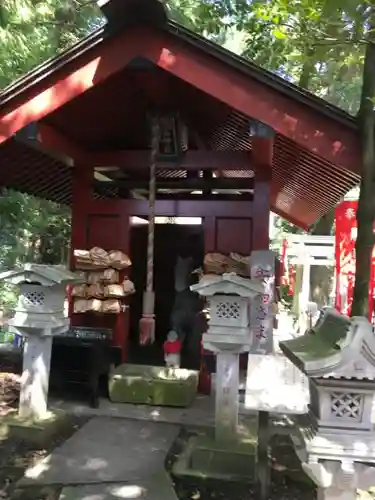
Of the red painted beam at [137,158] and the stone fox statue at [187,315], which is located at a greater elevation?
the red painted beam at [137,158]

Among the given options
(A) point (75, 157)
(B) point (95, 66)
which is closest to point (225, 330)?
(B) point (95, 66)

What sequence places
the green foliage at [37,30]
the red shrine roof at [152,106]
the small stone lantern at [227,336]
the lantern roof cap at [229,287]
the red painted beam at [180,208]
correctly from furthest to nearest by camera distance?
the green foliage at [37,30] → the red painted beam at [180,208] → the red shrine roof at [152,106] → the lantern roof cap at [229,287] → the small stone lantern at [227,336]

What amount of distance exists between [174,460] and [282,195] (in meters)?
8.00

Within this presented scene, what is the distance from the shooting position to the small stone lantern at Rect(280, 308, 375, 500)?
2994 millimetres

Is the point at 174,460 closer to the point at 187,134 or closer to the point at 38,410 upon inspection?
the point at 38,410

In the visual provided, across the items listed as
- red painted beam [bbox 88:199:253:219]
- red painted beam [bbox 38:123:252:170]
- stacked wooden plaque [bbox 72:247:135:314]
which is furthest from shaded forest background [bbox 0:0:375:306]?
stacked wooden plaque [bbox 72:247:135:314]

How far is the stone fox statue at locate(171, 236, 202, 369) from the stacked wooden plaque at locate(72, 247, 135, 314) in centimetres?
129

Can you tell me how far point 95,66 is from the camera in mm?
5789

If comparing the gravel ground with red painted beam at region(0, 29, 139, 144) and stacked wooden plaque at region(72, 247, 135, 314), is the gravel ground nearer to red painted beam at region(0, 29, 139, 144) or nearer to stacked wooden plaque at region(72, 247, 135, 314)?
stacked wooden plaque at region(72, 247, 135, 314)

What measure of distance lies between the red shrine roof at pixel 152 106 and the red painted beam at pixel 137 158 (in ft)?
0.07

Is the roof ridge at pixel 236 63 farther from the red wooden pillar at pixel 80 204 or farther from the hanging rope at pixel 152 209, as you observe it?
the red wooden pillar at pixel 80 204

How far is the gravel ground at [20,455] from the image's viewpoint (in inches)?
173

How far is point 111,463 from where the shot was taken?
5035 mm

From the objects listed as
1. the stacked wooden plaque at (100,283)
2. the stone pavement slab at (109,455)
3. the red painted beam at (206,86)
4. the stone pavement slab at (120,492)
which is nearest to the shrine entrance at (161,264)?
the stacked wooden plaque at (100,283)
